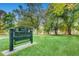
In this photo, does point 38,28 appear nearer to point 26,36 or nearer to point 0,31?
point 26,36

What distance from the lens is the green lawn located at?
2.74m

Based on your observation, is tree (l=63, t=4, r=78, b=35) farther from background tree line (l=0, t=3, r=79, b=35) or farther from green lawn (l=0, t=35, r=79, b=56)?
green lawn (l=0, t=35, r=79, b=56)

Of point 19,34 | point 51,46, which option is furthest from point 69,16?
point 19,34

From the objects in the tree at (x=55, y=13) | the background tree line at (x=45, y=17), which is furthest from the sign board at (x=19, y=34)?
the tree at (x=55, y=13)

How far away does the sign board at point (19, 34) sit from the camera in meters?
2.74

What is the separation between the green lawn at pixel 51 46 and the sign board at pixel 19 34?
0.16ft

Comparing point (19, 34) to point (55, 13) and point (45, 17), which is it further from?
point (55, 13)

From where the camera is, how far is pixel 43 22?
110 inches

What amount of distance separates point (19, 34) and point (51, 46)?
34cm

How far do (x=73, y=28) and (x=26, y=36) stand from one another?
0.48 metres

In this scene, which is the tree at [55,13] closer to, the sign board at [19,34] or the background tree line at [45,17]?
the background tree line at [45,17]

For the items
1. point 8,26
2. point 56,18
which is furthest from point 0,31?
point 56,18

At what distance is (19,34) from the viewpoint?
2.77m

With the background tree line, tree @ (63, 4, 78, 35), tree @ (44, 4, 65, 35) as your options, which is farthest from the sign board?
tree @ (63, 4, 78, 35)
